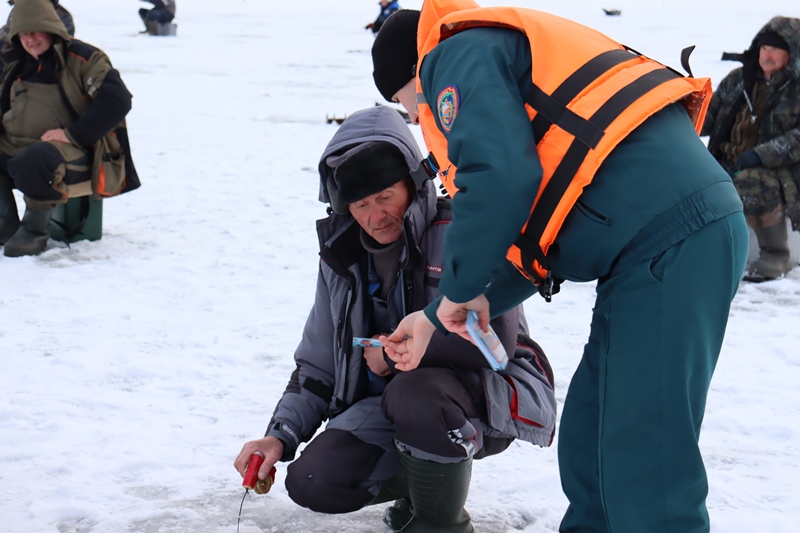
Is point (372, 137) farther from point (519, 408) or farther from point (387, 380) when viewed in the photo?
point (519, 408)

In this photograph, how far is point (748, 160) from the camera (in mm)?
4836

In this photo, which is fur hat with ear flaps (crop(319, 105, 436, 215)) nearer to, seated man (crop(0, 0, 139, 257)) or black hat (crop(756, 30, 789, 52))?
seated man (crop(0, 0, 139, 257))

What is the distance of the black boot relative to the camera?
16.7 ft

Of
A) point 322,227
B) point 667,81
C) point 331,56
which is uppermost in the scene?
point 667,81

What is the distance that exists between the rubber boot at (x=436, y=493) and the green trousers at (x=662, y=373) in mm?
546

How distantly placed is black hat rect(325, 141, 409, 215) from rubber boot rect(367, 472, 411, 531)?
777mm

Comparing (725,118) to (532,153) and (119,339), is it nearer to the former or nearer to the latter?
(119,339)

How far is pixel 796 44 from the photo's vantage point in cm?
467

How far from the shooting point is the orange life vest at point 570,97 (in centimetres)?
169

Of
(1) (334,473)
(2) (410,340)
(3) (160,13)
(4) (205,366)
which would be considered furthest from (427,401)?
(3) (160,13)

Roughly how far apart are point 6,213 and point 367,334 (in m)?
3.50

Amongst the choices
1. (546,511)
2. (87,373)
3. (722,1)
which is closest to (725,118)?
(546,511)

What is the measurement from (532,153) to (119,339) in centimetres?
274

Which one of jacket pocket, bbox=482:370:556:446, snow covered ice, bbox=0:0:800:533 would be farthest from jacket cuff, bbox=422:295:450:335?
snow covered ice, bbox=0:0:800:533
